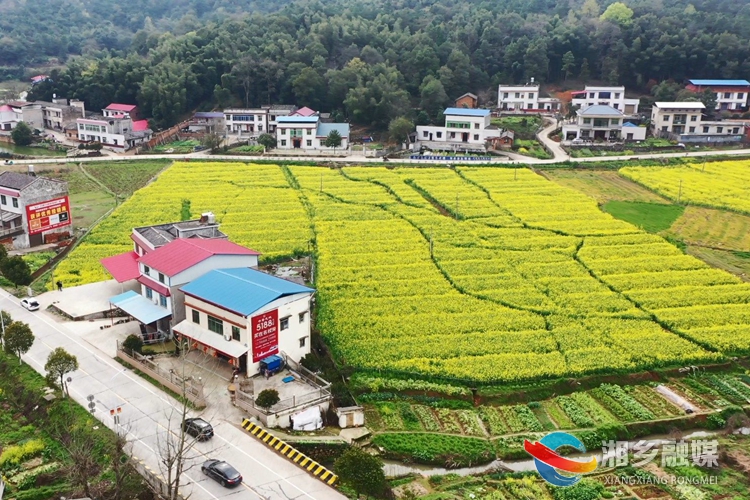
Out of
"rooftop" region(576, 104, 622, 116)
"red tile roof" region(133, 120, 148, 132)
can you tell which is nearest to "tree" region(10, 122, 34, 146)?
"red tile roof" region(133, 120, 148, 132)

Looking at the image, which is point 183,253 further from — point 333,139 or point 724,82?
point 724,82

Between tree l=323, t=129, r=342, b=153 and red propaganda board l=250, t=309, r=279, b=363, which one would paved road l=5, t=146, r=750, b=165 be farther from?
red propaganda board l=250, t=309, r=279, b=363

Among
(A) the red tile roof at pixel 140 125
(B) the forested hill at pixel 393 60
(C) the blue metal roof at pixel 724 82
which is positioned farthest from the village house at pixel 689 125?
→ (A) the red tile roof at pixel 140 125

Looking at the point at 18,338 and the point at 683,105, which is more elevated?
the point at 683,105

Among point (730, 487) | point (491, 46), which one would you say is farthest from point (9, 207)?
point (491, 46)

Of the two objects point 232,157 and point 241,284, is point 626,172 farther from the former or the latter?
point 241,284

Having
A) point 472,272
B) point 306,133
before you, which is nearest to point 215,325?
point 472,272
